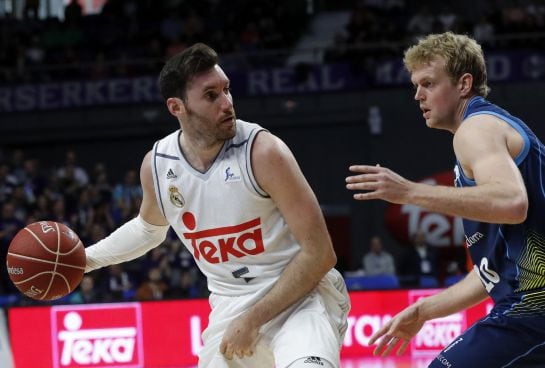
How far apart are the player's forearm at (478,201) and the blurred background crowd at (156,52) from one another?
7.55 meters

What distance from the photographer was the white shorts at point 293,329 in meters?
3.58

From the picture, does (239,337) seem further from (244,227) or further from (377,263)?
(377,263)

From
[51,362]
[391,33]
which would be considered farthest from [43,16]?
[51,362]

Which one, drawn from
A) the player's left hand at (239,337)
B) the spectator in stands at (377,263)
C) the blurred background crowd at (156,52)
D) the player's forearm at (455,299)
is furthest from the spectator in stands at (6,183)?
the player's forearm at (455,299)

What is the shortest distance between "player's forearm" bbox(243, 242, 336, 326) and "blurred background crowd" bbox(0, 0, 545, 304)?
6.81 meters

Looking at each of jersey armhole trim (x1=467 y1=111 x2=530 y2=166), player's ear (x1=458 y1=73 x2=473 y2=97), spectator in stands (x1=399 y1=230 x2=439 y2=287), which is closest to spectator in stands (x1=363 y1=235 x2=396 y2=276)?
spectator in stands (x1=399 y1=230 x2=439 y2=287)

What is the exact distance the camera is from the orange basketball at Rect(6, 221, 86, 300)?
13.3 ft

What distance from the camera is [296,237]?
3705mm

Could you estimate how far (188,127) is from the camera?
152 inches

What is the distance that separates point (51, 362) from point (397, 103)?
7.64 metres

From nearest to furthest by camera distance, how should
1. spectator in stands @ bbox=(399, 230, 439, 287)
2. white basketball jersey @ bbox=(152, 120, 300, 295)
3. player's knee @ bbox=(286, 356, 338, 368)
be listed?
player's knee @ bbox=(286, 356, 338, 368) < white basketball jersey @ bbox=(152, 120, 300, 295) < spectator in stands @ bbox=(399, 230, 439, 287)

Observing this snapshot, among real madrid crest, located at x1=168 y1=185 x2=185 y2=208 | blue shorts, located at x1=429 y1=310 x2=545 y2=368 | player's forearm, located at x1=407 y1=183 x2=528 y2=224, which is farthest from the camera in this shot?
real madrid crest, located at x1=168 y1=185 x2=185 y2=208

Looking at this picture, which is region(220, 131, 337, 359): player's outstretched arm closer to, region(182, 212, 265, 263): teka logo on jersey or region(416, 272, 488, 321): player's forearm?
region(182, 212, 265, 263): teka logo on jersey

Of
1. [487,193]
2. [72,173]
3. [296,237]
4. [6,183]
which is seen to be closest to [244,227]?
[296,237]
